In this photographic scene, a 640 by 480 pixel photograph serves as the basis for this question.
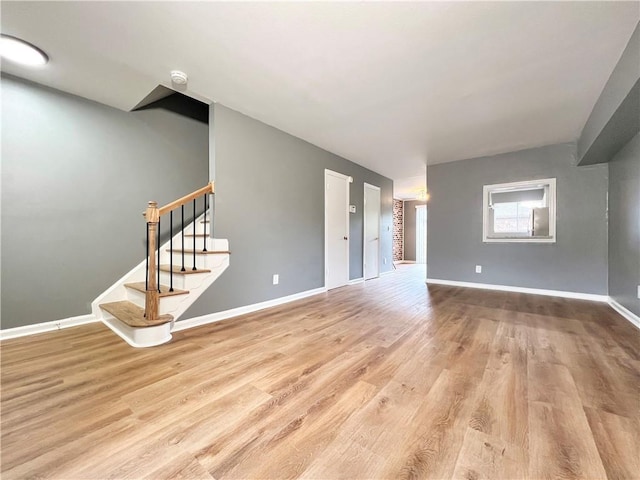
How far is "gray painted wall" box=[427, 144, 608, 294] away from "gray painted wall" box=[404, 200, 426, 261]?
4.35 metres

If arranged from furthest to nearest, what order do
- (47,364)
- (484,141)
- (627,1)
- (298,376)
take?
(484,141), (47,364), (298,376), (627,1)

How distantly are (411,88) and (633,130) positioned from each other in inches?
85.7

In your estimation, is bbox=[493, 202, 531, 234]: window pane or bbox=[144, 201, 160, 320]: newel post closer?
bbox=[144, 201, 160, 320]: newel post

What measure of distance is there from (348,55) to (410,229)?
789 centimetres

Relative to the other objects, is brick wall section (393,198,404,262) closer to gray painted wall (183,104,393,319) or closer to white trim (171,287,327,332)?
gray painted wall (183,104,393,319)

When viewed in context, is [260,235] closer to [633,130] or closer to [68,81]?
[68,81]

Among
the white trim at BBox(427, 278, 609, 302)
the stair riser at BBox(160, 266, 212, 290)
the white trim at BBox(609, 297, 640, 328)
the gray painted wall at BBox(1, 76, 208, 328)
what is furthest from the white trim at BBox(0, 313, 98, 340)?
the white trim at BBox(609, 297, 640, 328)

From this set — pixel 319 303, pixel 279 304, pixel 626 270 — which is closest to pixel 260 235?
pixel 279 304

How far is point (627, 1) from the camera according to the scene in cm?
147

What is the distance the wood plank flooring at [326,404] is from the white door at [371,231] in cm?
293

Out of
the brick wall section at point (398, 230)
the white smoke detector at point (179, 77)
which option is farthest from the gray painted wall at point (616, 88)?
the brick wall section at point (398, 230)

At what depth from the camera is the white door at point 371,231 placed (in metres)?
5.21

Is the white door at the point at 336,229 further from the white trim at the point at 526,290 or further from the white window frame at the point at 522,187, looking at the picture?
the white window frame at the point at 522,187

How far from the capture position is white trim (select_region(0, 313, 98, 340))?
2.16 meters
